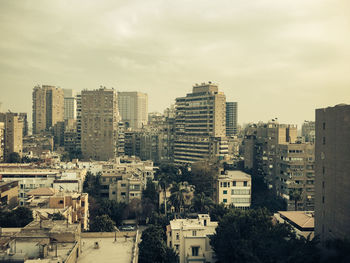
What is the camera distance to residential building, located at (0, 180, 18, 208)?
4000cm

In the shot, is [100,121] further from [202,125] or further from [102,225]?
[102,225]

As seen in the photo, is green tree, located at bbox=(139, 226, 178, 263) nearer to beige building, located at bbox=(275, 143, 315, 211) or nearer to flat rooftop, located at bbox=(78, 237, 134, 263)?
flat rooftop, located at bbox=(78, 237, 134, 263)

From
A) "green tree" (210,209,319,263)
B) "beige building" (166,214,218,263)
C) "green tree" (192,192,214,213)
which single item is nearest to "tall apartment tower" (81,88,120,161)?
"green tree" (192,192,214,213)

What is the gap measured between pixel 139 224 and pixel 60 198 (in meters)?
15.2

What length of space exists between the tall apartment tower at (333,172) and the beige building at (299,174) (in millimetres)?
19544

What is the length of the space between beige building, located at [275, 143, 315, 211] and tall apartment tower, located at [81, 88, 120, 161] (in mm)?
48732

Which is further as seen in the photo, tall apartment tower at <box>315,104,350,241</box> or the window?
the window

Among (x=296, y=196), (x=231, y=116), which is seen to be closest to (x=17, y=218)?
(x=296, y=196)

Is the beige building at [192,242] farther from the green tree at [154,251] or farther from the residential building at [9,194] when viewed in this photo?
the residential building at [9,194]

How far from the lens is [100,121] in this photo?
8919 centimetres

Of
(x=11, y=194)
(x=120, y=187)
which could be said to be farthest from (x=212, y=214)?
(x=11, y=194)

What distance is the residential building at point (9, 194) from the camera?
131 ft

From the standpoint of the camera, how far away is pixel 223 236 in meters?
29.2

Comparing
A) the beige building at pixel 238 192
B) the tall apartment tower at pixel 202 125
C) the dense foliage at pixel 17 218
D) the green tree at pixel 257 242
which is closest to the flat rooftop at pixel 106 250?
the dense foliage at pixel 17 218
